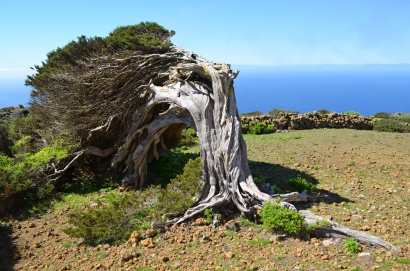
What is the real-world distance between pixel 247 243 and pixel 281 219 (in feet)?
2.85

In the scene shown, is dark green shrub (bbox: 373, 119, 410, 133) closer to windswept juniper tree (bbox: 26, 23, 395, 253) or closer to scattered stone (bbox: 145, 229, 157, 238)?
windswept juniper tree (bbox: 26, 23, 395, 253)

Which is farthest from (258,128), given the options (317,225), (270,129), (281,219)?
(317,225)

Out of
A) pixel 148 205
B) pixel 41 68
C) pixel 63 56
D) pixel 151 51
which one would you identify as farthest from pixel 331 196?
pixel 41 68

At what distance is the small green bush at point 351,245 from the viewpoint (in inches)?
284

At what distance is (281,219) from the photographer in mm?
7902

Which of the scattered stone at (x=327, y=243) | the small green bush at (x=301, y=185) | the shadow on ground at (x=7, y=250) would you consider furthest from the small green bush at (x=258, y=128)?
the shadow on ground at (x=7, y=250)

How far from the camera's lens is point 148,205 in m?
9.60

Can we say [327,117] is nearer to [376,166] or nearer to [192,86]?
[376,166]

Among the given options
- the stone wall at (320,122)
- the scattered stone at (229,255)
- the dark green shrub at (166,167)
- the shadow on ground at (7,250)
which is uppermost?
the stone wall at (320,122)

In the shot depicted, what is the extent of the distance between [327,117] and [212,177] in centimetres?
1810

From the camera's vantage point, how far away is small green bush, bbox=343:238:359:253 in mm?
7211

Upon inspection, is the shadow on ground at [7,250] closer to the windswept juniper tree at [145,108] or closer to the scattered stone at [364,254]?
the windswept juniper tree at [145,108]

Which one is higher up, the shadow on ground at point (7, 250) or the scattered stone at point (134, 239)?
the scattered stone at point (134, 239)

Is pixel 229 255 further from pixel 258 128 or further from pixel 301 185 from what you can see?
pixel 258 128
